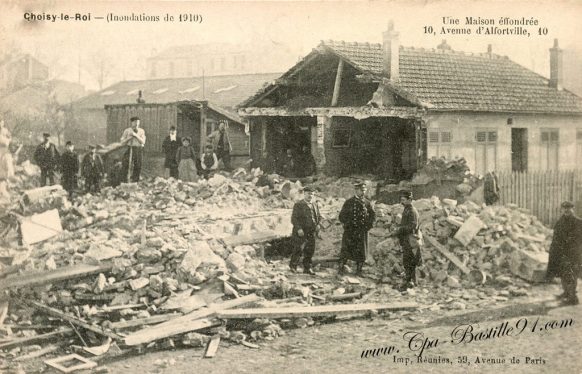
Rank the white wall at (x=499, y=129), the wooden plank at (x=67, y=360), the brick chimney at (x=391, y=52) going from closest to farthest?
the wooden plank at (x=67, y=360), the brick chimney at (x=391, y=52), the white wall at (x=499, y=129)

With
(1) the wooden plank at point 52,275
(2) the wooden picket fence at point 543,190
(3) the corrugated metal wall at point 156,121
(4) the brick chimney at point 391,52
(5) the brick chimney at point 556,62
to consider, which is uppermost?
(4) the brick chimney at point 391,52

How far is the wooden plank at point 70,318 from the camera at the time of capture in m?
7.02

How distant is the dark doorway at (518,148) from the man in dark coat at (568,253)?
17.0 ft

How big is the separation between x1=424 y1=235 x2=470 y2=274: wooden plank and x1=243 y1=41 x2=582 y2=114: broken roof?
3.77 metres

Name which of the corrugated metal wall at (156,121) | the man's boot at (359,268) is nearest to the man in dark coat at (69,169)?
the corrugated metal wall at (156,121)

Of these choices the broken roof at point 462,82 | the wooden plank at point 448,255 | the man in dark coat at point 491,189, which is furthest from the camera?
the broken roof at point 462,82

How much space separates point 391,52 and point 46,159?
749 centimetres

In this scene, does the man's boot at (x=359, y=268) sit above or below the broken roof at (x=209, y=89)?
below

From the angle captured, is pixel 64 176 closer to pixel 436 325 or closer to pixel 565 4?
pixel 436 325

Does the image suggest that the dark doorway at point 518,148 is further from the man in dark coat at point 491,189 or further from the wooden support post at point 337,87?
the wooden support post at point 337,87

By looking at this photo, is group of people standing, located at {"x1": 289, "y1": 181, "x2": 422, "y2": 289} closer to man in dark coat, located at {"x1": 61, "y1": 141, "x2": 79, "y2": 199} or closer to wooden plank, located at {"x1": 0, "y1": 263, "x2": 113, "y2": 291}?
wooden plank, located at {"x1": 0, "y1": 263, "x2": 113, "y2": 291}

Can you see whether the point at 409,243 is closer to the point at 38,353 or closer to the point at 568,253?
the point at 568,253

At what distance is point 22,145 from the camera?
37.1 feet

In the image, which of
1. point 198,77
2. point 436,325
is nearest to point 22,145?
point 436,325
